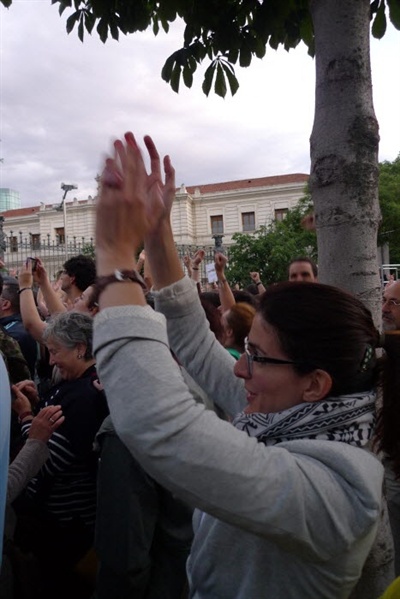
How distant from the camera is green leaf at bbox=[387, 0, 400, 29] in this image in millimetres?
2432

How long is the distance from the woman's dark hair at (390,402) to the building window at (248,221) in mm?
→ 43858

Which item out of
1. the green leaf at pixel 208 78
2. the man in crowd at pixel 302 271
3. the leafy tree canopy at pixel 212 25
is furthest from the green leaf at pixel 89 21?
the man in crowd at pixel 302 271

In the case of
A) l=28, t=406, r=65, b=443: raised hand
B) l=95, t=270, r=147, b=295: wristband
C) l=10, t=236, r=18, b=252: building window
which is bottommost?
l=28, t=406, r=65, b=443: raised hand

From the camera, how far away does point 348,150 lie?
1.91 meters

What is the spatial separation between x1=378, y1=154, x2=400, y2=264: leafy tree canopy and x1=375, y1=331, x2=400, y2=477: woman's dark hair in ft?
92.1

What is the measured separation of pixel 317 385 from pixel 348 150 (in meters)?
1.03

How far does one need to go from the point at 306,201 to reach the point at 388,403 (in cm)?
3189

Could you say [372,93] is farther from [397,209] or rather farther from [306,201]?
[306,201]

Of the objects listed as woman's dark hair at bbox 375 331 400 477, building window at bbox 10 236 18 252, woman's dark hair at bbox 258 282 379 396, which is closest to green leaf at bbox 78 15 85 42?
woman's dark hair at bbox 258 282 379 396

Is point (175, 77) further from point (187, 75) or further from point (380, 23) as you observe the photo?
point (380, 23)

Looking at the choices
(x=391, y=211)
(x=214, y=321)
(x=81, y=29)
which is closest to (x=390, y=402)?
(x=214, y=321)

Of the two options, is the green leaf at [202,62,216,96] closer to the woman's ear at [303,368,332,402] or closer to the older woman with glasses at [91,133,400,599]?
the older woman with glasses at [91,133,400,599]

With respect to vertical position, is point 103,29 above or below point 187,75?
above

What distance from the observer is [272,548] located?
3.87ft
